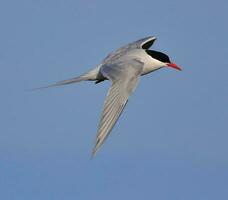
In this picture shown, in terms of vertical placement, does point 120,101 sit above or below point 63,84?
above

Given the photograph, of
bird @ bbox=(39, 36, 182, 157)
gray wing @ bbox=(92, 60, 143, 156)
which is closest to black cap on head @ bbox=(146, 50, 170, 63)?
bird @ bbox=(39, 36, 182, 157)

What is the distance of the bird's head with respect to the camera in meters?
17.0

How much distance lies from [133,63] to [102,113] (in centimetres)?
317

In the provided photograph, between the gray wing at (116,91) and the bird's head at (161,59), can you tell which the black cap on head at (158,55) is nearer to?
the bird's head at (161,59)

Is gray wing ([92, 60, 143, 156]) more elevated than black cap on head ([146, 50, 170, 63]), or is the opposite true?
gray wing ([92, 60, 143, 156])

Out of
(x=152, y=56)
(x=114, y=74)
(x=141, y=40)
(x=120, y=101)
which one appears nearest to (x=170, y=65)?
(x=152, y=56)

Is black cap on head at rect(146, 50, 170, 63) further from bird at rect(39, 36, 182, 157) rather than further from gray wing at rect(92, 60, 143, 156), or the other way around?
gray wing at rect(92, 60, 143, 156)

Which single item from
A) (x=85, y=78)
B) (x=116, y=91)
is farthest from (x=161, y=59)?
(x=116, y=91)

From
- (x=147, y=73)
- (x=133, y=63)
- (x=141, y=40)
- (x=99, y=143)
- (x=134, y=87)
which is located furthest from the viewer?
(x=141, y=40)

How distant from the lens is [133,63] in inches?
602

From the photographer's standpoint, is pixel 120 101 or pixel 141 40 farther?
pixel 141 40

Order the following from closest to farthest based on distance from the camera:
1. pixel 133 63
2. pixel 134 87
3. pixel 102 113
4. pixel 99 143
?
1. pixel 99 143
2. pixel 102 113
3. pixel 134 87
4. pixel 133 63

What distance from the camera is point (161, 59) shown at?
17.2m

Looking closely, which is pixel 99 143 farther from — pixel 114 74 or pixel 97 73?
pixel 97 73
